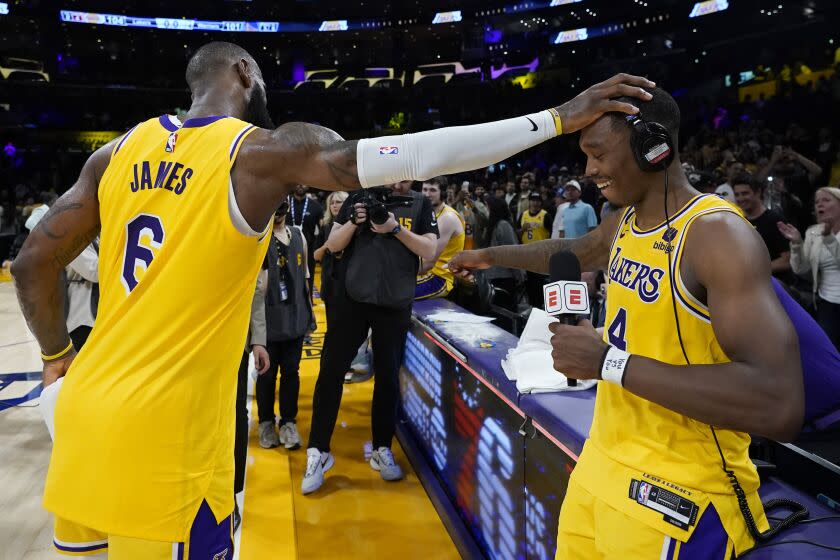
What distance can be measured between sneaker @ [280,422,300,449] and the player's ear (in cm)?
297

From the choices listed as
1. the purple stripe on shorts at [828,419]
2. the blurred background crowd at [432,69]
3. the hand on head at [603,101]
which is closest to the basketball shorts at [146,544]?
the hand on head at [603,101]

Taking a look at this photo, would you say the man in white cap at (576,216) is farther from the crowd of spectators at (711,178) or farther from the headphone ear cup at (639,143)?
the headphone ear cup at (639,143)

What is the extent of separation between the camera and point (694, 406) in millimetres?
1208

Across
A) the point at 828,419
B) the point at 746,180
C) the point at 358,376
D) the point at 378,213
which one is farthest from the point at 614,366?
the point at 358,376

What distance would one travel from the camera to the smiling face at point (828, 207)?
182 inches

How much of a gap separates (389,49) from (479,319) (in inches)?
1167

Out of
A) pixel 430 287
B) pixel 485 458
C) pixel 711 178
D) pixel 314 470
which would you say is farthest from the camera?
pixel 430 287

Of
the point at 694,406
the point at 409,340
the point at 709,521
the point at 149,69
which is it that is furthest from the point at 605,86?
the point at 149,69

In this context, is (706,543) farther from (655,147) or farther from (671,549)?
(655,147)

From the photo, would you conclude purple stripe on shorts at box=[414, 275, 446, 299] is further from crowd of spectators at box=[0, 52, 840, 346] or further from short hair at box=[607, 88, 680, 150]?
short hair at box=[607, 88, 680, 150]

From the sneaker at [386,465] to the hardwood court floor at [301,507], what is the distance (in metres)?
0.04

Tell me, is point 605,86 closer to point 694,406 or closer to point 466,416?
point 694,406

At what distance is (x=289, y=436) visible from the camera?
428 centimetres

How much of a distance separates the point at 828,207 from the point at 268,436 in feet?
14.3
